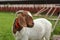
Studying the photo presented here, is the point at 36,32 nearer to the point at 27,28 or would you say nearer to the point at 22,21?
the point at 27,28

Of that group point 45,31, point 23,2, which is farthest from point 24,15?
point 23,2

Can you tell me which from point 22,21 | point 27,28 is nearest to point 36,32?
point 27,28

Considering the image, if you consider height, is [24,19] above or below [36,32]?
above

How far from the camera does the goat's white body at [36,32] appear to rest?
19.2 feet

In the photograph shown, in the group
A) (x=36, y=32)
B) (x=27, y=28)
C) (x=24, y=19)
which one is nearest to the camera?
(x=24, y=19)

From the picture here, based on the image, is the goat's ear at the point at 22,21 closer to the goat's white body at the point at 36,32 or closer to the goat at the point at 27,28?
the goat at the point at 27,28

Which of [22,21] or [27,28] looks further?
[27,28]

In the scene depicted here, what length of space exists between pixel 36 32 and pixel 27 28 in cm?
43

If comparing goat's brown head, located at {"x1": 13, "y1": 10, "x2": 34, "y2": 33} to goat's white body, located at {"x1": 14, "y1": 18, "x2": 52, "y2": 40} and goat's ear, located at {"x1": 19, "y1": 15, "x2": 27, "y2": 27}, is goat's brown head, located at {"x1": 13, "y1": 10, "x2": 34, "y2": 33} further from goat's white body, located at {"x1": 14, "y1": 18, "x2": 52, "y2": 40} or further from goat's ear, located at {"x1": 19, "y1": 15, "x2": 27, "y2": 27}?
goat's white body, located at {"x1": 14, "y1": 18, "x2": 52, "y2": 40}

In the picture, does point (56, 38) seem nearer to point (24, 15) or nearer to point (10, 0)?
point (24, 15)

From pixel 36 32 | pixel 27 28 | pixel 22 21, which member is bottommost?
pixel 36 32

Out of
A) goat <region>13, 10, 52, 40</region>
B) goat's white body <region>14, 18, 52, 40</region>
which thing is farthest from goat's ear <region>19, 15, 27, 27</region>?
goat's white body <region>14, 18, 52, 40</region>

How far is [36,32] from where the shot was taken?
6.38 m

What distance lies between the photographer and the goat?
570 cm
